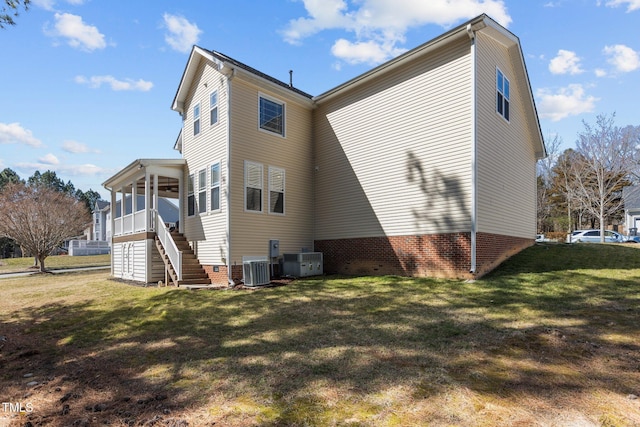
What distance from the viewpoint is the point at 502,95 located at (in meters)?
12.2

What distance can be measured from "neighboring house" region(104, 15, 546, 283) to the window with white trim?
0.08m

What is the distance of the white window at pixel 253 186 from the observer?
12414 millimetres

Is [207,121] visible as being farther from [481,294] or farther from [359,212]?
[481,294]

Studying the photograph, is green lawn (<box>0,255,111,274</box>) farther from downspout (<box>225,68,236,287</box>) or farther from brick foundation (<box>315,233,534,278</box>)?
brick foundation (<box>315,233,534,278</box>)

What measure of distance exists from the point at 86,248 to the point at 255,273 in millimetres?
35336

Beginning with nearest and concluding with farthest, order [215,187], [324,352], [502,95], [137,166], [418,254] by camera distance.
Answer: [324,352], [418,254], [502,95], [215,187], [137,166]

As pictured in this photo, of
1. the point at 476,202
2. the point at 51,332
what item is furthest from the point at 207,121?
the point at 476,202

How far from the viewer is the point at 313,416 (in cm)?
338

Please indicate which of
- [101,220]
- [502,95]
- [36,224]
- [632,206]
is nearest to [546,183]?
[632,206]

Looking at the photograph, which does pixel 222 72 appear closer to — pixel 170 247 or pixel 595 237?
pixel 170 247

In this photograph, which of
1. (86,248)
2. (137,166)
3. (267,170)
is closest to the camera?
(267,170)

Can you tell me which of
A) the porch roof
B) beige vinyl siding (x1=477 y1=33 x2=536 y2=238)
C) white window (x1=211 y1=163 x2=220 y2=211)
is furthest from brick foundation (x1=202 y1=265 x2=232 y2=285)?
beige vinyl siding (x1=477 y1=33 x2=536 y2=238)

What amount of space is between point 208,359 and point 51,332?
169 inches

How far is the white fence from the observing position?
37812 millimetres
